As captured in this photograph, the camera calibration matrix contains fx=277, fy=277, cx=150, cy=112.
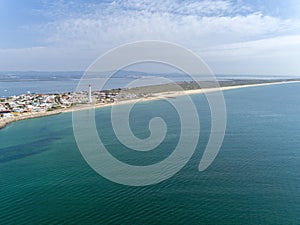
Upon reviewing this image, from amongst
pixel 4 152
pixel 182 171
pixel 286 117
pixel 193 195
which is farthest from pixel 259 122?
pixel 4 152

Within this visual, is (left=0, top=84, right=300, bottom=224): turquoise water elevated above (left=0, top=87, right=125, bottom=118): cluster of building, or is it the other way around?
(left=0, top=87, right=125, bottom=118): cluster of building

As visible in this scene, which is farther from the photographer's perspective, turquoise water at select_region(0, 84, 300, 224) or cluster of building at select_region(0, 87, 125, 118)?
cluster of building at select_region(0, 87, 125, 118)

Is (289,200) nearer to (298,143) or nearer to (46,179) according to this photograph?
(298,143)

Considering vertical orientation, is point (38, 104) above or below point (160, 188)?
above

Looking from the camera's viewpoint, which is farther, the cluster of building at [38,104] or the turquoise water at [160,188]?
the cluster of building at [38,104]

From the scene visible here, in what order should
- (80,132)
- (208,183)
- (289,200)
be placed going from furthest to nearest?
(80,132) < (208,183) < (289,200)

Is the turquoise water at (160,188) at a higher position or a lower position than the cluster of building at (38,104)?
lower

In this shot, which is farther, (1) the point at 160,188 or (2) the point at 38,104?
(2) the point at 38,104

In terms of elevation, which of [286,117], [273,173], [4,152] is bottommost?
[4,152]
